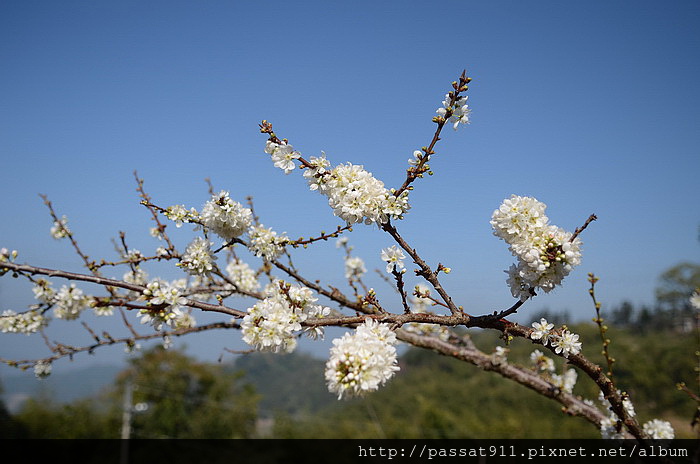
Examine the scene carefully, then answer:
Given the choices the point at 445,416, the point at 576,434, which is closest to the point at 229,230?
the point at 445,416

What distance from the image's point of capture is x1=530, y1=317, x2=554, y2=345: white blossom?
4.64 feet

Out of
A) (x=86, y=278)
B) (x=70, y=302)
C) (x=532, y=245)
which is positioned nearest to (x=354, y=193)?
(x=532, y=245)

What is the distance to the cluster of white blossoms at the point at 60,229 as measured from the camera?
2.67 meters

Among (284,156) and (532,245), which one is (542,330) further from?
(284,156)

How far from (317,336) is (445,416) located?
48.3 ft

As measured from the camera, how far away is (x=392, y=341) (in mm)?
1219

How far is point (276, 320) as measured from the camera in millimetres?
1374

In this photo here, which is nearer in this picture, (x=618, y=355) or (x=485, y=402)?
(x=618, y=355)

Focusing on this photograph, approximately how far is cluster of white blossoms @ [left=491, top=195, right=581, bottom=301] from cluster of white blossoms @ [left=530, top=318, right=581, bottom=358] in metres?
0.13

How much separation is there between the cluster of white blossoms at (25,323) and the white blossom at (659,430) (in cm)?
343

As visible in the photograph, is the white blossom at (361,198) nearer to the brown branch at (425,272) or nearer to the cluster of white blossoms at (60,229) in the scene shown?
the brown branch at (425,272)

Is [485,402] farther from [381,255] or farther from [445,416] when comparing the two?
[381,255]

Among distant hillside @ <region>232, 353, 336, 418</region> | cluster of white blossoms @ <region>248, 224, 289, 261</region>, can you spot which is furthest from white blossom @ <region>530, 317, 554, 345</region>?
distant hillside @ <region>232, 353, 336, 418</region>
